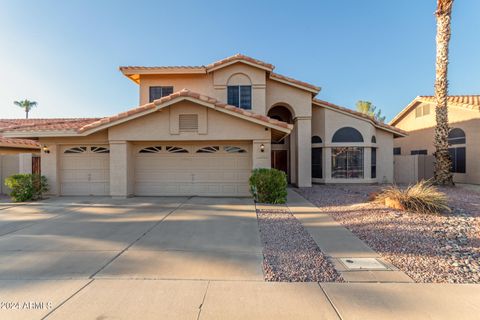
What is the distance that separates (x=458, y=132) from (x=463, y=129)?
423 mm

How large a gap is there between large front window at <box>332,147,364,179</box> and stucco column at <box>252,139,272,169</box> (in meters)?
7.19

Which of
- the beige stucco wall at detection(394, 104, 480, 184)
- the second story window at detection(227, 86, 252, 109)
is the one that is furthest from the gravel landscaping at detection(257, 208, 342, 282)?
the beige stucco wall at detection(394, 104, 480, 184)

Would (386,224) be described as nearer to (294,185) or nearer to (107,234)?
(107,234)

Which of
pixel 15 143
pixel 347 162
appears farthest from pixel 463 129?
pixel 15 143

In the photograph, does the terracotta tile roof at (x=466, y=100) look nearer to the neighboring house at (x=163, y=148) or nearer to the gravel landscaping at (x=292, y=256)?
the neighboring house at (x=163, y=148)

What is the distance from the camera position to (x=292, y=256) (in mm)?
4562

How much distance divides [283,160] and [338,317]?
50.6ft

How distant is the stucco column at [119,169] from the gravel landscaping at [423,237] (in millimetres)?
8545

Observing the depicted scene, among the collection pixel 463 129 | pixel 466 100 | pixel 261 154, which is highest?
pixel 466 100

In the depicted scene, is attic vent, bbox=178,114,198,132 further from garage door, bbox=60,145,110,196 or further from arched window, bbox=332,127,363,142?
arched window, bbox=332,127,363,142

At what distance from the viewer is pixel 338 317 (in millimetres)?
2879

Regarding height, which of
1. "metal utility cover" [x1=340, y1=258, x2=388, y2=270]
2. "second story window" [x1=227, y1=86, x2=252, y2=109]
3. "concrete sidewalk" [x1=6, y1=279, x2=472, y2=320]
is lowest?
"concrete sidewalk" [x1=6, y1=279, x2=472, y2=320]

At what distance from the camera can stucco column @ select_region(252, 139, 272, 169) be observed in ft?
34.4

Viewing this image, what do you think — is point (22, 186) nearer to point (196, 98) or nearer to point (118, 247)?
point (196, 98)
